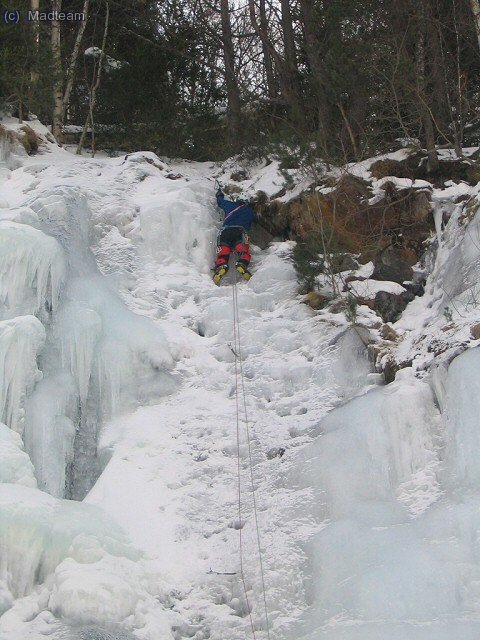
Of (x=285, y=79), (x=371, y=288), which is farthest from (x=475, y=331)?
(x=285, y=79)

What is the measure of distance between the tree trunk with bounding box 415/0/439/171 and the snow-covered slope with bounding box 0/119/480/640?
1.45m

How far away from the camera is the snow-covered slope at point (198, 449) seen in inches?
196

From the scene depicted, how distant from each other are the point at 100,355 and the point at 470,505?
11.3 feet

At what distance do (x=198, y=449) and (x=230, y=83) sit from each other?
22.1 feet

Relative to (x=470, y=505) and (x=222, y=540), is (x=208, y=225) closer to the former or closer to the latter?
(x=222, y=540)

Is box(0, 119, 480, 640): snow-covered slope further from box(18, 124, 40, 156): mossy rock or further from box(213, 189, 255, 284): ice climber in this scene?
box(18, 124, 40, 156): mossy rock

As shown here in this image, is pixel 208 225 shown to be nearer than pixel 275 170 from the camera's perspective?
Yes

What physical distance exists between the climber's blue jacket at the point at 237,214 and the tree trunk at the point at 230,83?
2290 mm

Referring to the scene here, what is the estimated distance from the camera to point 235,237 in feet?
A: 29.1

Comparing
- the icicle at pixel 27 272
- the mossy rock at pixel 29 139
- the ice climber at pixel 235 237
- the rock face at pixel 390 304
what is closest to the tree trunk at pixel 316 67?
the ice climber at pixel 235 237

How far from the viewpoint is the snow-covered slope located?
16.3ft

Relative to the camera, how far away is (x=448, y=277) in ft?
24.6

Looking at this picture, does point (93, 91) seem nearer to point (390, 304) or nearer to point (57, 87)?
point (57, 87)

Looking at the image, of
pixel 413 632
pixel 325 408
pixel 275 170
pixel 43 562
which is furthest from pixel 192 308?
pixel 413 632
